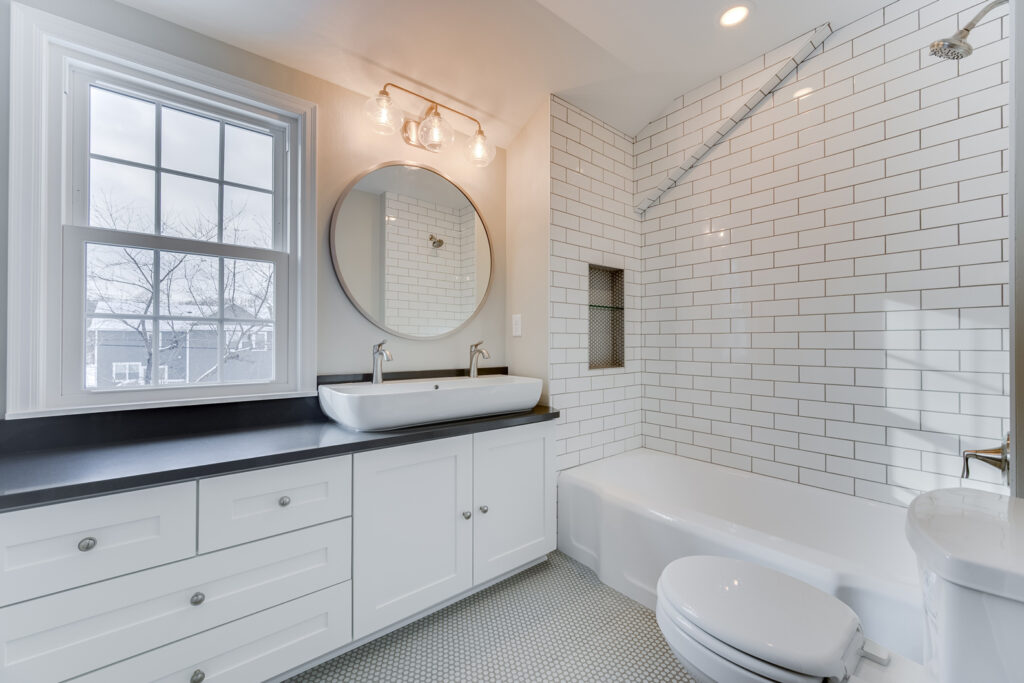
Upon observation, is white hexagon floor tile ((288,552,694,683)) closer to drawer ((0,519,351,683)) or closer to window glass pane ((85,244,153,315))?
drawer ((0,519,351,683))

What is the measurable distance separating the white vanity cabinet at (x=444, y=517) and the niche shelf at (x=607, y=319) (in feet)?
2.30

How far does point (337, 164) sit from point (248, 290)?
2.31 feet

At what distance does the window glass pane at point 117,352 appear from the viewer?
4.58 ft

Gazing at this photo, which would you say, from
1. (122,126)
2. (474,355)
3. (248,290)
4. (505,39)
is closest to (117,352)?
(248,290)

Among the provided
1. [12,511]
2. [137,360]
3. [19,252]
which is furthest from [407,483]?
[19,252]

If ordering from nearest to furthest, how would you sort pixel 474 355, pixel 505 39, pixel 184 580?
pixel 184 580 → pixel 505 39 → pixel 474 355

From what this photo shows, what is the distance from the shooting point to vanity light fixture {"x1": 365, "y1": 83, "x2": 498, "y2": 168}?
1846mm

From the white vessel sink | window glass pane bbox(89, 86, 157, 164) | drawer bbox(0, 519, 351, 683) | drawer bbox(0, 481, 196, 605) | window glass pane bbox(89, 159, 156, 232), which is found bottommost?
drawer bbox(0, 519, 351, 683)

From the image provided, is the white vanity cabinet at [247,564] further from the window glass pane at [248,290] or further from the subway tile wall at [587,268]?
the window glass pane at [248,290]

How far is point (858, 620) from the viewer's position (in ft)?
3.28

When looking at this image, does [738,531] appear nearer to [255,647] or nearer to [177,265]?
[255,647]

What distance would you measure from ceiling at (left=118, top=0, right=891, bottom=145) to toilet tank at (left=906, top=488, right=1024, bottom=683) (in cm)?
200

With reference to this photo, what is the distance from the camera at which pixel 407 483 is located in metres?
1.53

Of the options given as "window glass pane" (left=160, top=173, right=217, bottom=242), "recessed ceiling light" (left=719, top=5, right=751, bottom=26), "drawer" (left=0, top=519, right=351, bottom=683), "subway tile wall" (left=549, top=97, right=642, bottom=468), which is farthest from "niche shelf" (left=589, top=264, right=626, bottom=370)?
"window glass pane" (left=160, top=173, right=217, bottom=242)
